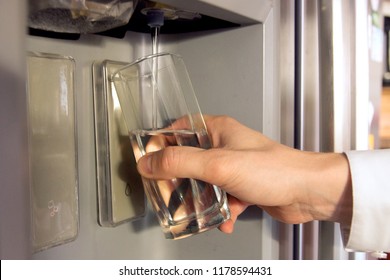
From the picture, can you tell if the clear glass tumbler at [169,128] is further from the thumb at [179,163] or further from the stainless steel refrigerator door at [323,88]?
the stainless steel refrigerator door at [323,88]

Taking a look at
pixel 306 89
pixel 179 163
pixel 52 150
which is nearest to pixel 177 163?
pixel 179 163

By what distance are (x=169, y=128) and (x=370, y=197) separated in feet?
0.67

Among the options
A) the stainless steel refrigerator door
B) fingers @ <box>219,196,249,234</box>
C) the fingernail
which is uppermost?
the stainless steel refrigerator door

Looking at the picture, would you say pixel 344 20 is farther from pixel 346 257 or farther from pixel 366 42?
pixel 346 257

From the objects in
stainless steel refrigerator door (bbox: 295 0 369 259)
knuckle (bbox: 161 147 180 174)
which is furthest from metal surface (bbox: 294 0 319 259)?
knuckle (bbox: 161 147 180 174)

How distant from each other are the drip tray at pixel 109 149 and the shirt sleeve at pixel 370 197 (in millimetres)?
222

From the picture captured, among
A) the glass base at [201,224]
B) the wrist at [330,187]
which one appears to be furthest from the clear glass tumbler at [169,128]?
the wrist at [330,187]

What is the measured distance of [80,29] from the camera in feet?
1.21

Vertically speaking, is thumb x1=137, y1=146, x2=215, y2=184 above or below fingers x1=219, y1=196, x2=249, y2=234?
above

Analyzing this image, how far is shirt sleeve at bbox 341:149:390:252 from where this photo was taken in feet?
1.38

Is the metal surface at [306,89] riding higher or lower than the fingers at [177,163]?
higher

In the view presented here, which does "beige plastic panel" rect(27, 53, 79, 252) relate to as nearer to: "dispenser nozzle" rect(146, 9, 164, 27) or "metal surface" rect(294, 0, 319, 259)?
"dispenser nozzle" rect(146, 9, 164, 27)

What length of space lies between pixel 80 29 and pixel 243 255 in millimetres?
274

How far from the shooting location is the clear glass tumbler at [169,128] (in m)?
0.39
